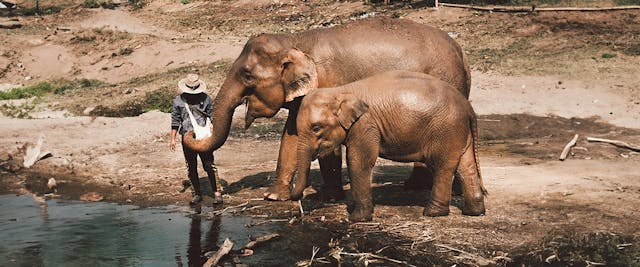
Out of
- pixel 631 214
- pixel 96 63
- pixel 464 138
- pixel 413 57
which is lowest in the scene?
pixel 96 63

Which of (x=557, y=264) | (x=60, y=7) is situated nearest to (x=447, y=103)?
(x=557, y=264)

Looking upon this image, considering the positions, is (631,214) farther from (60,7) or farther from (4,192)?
(60,7)

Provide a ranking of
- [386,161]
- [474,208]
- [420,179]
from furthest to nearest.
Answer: [386,161], [420,179], [474,208]

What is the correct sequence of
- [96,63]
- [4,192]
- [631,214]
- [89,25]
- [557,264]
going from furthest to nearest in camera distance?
[89,25] → [96,63] → [4,192] → [631,214] → [557,264]

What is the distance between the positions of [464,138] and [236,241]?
10.4 feet

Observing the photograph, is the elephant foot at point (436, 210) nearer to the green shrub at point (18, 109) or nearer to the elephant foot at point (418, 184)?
the elephant foot at point (418, 184)

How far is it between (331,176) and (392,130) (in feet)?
5.61

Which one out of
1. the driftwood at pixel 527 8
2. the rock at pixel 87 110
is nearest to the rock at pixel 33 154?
the rock at pixel 87 110

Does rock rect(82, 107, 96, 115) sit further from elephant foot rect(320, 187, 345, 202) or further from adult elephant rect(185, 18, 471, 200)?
elephant foot rect(320, 187, 345, 202)

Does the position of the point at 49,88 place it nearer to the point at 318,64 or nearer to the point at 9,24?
the point at 9,24

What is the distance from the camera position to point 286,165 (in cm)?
1114

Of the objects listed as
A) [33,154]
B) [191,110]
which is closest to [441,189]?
[191,110]

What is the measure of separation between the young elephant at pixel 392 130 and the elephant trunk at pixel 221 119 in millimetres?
1526

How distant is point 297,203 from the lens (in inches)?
433
